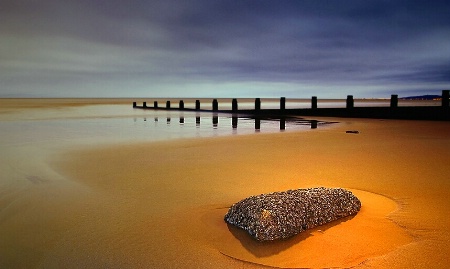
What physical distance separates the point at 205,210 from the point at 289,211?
982 millimetres

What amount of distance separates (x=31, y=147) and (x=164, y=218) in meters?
6.55

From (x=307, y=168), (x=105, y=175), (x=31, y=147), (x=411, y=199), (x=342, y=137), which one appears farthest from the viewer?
(x=342, y=137)

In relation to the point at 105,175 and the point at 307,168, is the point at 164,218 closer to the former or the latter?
the point at 105,175

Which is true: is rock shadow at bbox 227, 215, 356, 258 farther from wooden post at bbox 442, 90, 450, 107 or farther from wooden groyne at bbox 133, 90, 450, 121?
wooden post at bbox 442, 90, 450, 107

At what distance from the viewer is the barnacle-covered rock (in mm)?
2906

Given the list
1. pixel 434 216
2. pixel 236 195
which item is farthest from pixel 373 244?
pixel 236 195

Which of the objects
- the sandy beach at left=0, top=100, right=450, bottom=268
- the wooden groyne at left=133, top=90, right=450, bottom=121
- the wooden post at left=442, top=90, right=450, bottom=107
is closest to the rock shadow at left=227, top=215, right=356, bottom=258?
the sandy beach at left=0, top=100, right=450, bottom=268

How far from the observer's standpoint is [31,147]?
869 cm

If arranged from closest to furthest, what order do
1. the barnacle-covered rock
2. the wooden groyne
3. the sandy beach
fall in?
1. the sandy beach
2. the barnacle-covered rock
3. the wooden groyne

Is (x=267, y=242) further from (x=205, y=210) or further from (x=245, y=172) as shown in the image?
(x=245, y=172)

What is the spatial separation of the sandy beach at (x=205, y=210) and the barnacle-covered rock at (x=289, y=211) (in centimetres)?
8

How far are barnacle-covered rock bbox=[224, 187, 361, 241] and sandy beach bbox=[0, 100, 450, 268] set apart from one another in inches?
3.2

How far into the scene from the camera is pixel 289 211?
9.93ft

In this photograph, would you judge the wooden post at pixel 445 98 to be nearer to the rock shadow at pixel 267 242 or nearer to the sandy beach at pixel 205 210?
the sandy beach at pixel 205 210
